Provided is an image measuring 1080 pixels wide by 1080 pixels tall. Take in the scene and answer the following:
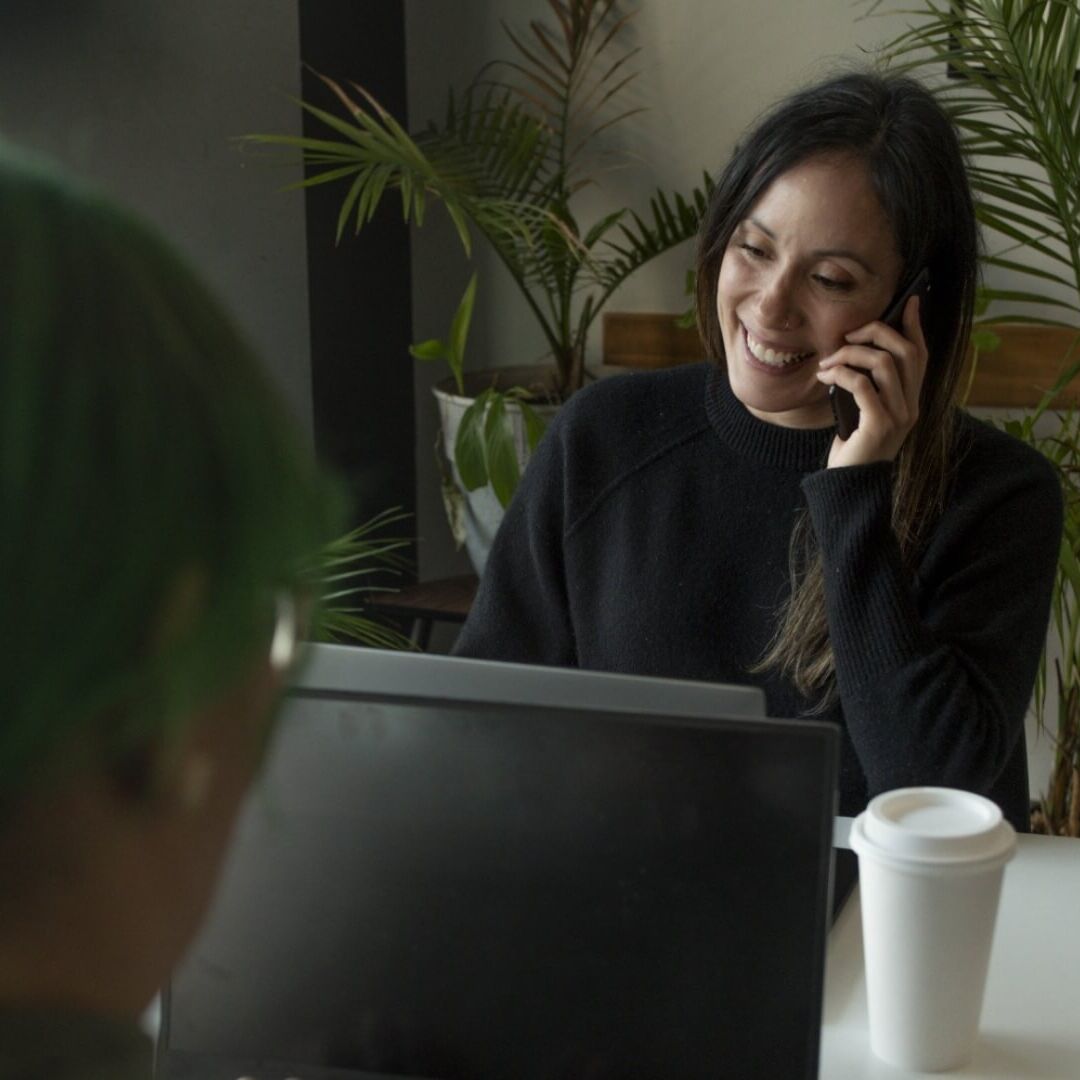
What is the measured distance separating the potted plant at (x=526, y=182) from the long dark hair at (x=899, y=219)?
937mm

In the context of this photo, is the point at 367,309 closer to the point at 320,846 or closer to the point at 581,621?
the point at 581,621

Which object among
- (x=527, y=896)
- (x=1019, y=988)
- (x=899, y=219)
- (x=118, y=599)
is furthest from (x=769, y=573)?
(x=118, y=599)

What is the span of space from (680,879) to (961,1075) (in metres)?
0.32

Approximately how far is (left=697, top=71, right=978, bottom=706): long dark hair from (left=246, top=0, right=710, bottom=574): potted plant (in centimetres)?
94

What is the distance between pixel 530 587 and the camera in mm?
1730

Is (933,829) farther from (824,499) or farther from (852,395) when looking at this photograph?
(852,395)

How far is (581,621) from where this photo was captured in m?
1.69

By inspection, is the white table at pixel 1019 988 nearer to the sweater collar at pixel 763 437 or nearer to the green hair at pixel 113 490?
the sweater collar at pixel 763 437

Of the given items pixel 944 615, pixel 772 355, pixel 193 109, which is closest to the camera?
pixel 944 615

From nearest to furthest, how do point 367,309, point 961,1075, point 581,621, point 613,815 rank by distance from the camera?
1. point 613,815
2. point 961,1075
3. point 581,621
4. point 367,309

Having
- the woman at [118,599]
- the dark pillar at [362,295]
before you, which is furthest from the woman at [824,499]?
the woman at [118,599]

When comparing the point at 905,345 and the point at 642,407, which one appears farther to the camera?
the point at 642,407

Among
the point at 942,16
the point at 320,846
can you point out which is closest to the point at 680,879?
the point at 320,846

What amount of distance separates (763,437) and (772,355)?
0.10 metres
